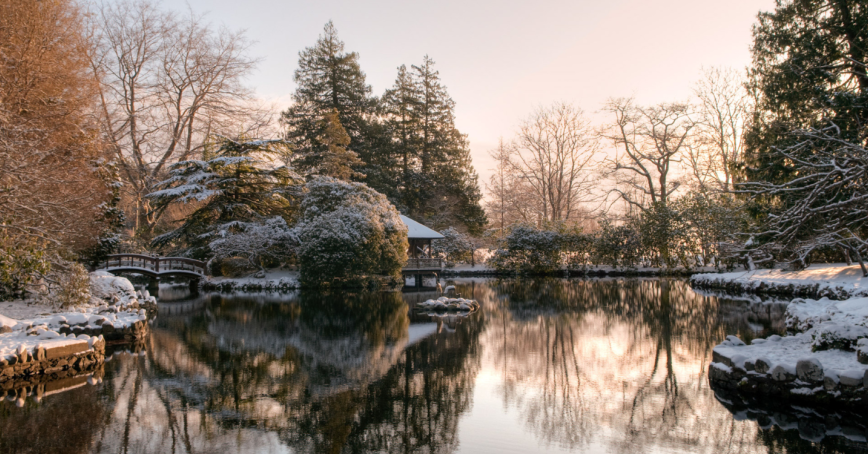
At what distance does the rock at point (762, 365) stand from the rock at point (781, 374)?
82 mm

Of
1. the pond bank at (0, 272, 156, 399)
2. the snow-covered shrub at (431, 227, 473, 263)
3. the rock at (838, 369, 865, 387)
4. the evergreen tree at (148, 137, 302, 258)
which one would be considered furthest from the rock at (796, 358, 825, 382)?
the snow-covered shrub at (431, 227, 473, 263)

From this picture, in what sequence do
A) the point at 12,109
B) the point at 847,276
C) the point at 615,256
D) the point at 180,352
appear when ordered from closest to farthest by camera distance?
the point at 180,352 → the point at 12,109 → the point at 847,276 → the point at 615,256

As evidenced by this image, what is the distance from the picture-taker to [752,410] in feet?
20.7

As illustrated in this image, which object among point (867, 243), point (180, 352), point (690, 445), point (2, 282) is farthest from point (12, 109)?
point (867, 243)

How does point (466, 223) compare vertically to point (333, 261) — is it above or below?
above

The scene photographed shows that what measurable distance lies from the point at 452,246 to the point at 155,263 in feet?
60.9

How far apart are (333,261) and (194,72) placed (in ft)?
43.0

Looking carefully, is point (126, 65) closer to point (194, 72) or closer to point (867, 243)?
point (194, 72)

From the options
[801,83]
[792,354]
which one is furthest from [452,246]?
[792,354]

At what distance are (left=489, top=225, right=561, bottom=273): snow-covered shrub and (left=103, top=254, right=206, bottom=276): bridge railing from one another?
16967mm

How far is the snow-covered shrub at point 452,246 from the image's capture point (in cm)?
3612

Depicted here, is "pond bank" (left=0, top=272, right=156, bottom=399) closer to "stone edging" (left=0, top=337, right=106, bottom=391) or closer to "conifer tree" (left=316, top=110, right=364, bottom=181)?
"stone edging" (left=0, top=337, right=106, bottom=391)

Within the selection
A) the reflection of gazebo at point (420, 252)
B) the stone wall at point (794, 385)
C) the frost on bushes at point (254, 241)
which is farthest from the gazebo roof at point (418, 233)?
the stone wall at point (794, 385)

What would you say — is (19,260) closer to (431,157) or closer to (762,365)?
(762,365)
